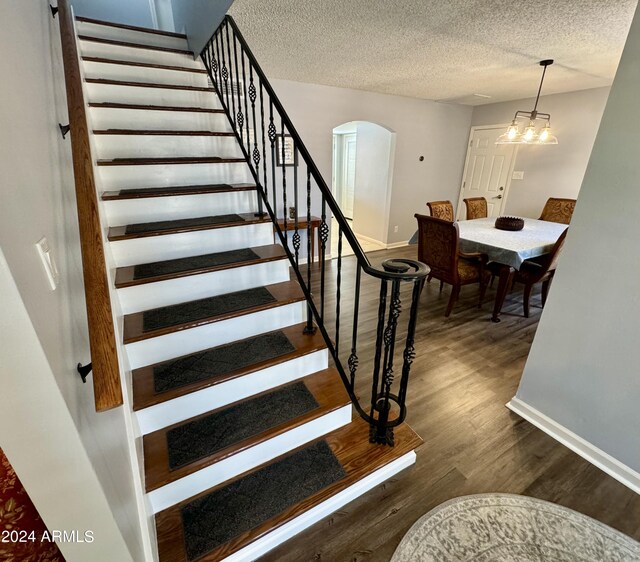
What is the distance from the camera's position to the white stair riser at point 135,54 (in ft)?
8.18

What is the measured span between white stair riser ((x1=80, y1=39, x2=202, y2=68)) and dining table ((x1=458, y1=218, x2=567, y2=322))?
3236mm

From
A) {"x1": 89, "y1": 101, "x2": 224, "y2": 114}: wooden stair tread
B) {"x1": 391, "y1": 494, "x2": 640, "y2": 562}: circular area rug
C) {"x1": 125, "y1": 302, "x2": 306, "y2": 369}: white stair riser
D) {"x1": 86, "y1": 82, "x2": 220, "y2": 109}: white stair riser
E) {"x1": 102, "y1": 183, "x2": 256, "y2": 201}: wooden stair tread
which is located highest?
{"x1": 86, "y1": 82, "x2": 220, "y2": 109}: white stair riser

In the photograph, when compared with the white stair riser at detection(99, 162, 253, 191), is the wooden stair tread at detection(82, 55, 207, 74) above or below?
above

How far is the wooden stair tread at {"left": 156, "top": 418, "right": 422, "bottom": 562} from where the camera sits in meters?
1.17

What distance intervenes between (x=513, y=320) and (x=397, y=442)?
7.55 ft

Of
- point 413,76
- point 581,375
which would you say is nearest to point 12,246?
point 581,375

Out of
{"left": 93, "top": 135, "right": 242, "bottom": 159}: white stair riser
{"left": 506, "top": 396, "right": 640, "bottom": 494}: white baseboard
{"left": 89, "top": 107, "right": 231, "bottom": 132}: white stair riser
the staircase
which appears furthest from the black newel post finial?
{"left": 506, "top": 396, "right": 640, "bottom": 494}: white baseboard

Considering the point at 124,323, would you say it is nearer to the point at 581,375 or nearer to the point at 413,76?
the point at 581,375

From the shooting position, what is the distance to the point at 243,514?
1.27 metres

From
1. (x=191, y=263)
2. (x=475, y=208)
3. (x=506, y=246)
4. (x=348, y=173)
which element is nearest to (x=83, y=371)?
(x=191, y=263)

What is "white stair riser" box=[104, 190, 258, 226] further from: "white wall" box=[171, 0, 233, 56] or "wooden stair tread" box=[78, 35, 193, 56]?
"wooden stair tread" box=[78, 35, 193, 56]

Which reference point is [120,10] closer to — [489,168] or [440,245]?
[440,245]

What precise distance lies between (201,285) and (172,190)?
→ 0.76m

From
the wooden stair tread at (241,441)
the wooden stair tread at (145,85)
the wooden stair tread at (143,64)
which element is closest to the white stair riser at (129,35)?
the wooden stair tread at (143,64)
